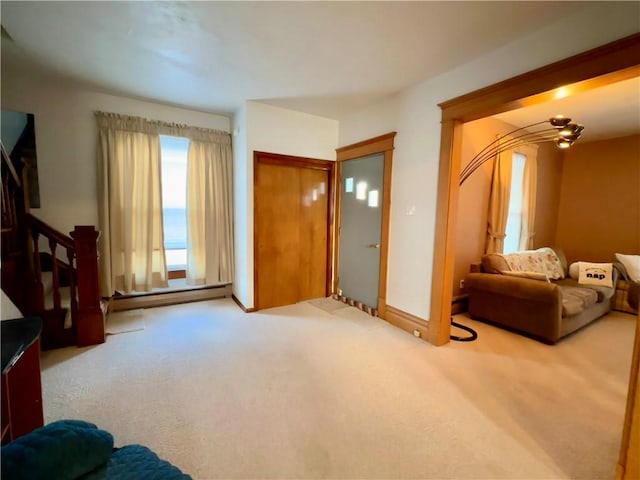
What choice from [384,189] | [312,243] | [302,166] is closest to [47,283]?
[312,243]

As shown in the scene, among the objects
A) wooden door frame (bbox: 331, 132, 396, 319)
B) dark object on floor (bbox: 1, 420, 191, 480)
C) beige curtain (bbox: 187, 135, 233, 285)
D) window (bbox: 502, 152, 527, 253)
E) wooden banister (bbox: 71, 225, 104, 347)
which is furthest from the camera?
window (bbox: 502, 152, 527, 253)

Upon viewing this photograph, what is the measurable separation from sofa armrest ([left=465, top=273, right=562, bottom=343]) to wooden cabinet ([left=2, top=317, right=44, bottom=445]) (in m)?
3.91

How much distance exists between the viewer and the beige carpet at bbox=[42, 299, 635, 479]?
1528 mm

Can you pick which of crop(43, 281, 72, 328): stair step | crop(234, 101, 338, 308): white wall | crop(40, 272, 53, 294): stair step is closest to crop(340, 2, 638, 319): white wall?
crop(234, 101, 338, 308): white wall

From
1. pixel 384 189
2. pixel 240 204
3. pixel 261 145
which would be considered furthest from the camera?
pixel 240 204

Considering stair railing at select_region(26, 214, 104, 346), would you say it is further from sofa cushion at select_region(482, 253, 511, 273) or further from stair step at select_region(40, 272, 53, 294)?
sofa cushion at select_region(482, 253, 511, 273)

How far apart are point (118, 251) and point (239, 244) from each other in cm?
143

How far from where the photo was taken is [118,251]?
136 inches

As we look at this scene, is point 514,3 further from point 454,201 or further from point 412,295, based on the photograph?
point 412,295

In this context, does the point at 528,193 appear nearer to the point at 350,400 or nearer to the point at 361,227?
the point at 361,227

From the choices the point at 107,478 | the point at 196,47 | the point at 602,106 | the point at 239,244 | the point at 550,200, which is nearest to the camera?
the point at 107,478

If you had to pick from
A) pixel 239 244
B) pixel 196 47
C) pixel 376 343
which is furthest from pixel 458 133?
pixel 239 244

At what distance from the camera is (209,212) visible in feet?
12.8

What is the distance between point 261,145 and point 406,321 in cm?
275
